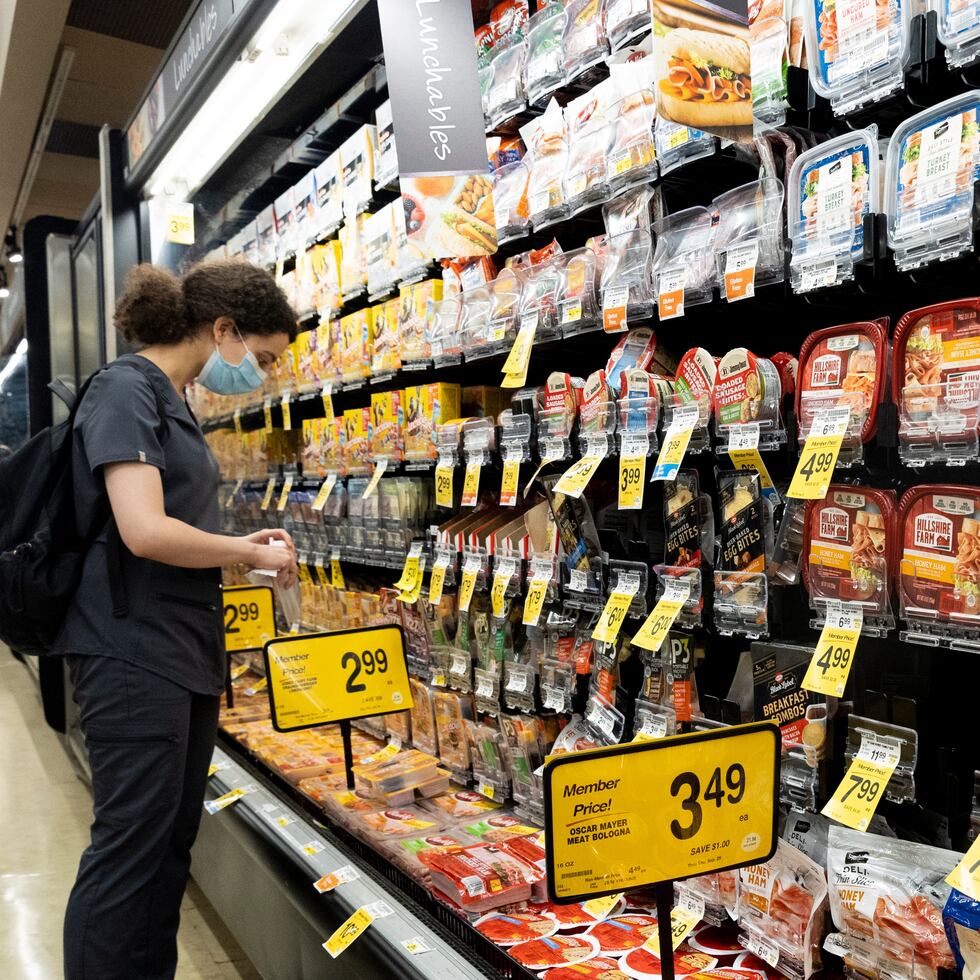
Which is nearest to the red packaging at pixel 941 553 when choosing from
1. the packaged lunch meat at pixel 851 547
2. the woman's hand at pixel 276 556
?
the packaged lunch meat at pixel 851 547

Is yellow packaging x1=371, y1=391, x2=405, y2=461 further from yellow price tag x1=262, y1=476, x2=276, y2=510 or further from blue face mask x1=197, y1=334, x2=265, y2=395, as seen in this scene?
yellow price tag x1=262, y1=476, x2=276, y2=510

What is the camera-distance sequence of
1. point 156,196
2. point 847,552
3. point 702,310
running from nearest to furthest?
point 847,552 < point 702,310 < point 156,196

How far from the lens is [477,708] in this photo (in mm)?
2748

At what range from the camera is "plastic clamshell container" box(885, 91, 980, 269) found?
135 centimetres

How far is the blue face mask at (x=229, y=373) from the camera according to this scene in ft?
7.46

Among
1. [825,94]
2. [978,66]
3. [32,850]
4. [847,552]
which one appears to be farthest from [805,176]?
[32,850]

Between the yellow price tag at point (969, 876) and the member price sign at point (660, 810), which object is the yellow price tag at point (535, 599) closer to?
the member price sign at point (660, 810)

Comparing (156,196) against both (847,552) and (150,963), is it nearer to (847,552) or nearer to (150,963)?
(150,963)

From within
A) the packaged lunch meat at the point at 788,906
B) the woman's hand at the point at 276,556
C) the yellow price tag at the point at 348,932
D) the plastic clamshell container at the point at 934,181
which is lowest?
the yellow price tag at the point at 348,932

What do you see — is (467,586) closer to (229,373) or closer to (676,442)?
(229,373)

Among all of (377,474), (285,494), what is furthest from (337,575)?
(377,474)

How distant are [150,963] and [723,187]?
209cm

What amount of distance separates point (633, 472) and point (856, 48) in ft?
2.76

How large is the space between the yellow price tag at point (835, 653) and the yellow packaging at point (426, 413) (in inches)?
58.0
